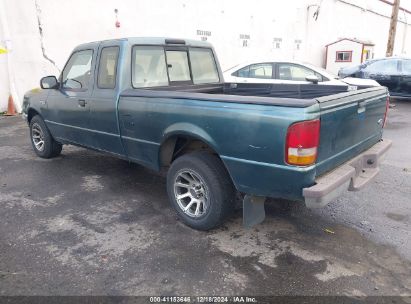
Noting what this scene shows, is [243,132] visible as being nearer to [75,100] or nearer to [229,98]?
[229,98]

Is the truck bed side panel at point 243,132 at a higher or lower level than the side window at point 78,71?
lower

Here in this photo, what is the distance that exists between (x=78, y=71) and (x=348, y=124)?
3.56 m

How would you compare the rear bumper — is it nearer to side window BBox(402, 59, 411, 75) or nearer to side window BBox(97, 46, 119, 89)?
side window BBox(97, 46, 119, 89)

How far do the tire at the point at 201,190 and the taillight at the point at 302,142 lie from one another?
2.55 ft

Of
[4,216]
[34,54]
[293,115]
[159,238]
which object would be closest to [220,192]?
[159,238]

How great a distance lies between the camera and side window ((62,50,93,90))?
15.7 ft

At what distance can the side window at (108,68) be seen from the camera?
4.30 metres

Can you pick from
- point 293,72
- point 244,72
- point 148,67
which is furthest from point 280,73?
point 148,67

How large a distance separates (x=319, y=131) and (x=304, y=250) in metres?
1.18

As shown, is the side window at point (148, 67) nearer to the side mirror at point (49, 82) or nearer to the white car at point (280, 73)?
the side mirror at point (49, 82)

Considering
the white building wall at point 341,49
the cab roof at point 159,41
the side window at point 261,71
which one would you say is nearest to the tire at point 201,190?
the cab roof at point 159,41

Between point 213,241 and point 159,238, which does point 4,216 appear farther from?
point 213,241

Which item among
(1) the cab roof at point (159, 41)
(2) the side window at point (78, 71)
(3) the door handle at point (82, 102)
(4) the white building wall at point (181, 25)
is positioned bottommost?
(3) the door handle at point (82, 102)

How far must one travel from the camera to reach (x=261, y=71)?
945cm
